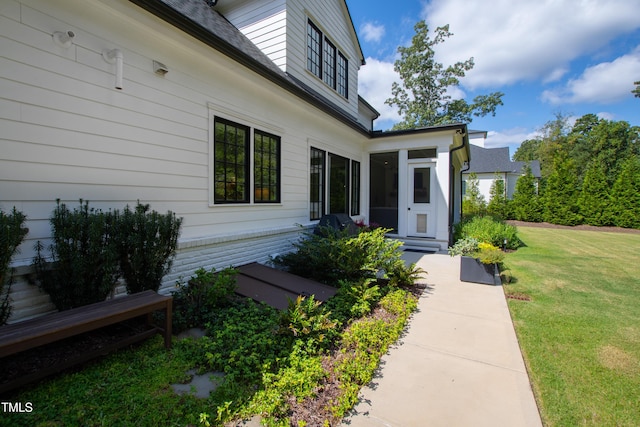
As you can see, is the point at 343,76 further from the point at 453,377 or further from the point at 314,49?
the point at 453,377

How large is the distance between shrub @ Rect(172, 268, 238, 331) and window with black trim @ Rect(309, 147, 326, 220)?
384cm

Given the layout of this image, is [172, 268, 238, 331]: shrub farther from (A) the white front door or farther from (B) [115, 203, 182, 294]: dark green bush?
(A) the white front door

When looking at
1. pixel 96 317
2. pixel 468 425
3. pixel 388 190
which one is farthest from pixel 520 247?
pixel 96 317

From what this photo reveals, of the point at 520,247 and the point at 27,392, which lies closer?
the point at 27,392

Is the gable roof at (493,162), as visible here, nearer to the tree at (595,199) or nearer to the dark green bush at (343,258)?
the tree at (595,199)

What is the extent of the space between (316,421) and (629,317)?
15.2 ft

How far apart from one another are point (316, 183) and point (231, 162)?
2.93 meters

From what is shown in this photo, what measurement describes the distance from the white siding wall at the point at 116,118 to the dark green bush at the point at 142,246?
1.64ft

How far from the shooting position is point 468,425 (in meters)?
1.98

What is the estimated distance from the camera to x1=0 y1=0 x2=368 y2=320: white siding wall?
261 centimetres

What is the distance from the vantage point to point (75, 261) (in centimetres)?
260

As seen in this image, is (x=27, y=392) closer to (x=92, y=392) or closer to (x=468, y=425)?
(x=92, y=392)

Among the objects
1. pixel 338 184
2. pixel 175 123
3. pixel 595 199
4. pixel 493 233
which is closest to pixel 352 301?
pixel 175 123

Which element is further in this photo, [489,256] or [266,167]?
[266,167]
